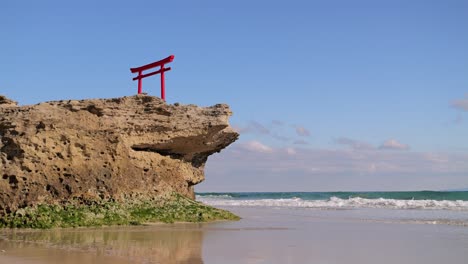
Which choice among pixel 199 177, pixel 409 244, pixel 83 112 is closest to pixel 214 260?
pixel 409 244

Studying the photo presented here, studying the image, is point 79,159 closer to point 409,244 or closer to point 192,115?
point 192,115

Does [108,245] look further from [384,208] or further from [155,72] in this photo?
[384,208]

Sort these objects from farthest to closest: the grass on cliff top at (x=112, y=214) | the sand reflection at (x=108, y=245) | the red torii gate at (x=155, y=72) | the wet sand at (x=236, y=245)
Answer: the red torii gate at (x=155, y=72), the grass on cliff top at (x=112, y=214), the wet sand at (x=236, y=245), the sand reflection at (x=108, y=245)

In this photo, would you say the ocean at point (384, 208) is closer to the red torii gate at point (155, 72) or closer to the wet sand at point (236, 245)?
the wet sand at point (236, 245)

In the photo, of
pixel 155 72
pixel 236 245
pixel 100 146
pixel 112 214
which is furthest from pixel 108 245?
pixel 155 72

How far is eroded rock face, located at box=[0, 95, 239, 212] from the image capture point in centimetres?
1595

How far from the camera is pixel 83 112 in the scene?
1730 centimetres

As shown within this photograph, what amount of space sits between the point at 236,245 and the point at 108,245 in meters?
2.75

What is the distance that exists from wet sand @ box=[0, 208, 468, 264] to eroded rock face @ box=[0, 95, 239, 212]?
193 cm

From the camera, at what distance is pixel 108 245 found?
11273mm

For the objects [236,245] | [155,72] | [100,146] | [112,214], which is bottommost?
[236,245]

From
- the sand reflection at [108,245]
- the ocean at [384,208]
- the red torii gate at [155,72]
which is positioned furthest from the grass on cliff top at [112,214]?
the ocean at [384,208]

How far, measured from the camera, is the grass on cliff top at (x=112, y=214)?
15375 millimetres

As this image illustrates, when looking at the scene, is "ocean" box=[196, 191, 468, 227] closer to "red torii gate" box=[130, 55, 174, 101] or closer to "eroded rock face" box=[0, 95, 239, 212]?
"eroded rock face" box=[0, 95, 239, 212]
